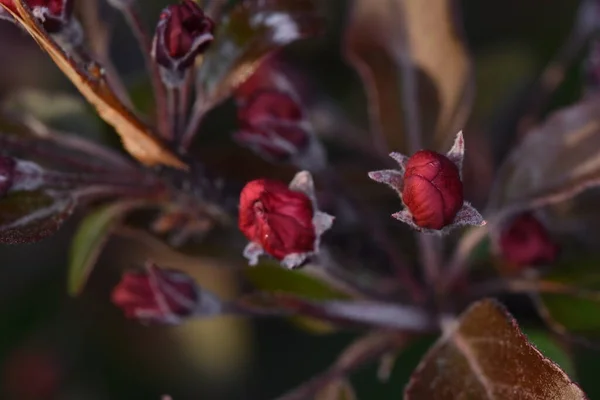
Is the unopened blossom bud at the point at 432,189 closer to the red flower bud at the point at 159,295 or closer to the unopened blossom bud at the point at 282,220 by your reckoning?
the unopened blossom bud at the point at 282,220

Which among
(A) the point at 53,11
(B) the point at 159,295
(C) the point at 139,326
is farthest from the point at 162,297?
(C) the point at 139,326

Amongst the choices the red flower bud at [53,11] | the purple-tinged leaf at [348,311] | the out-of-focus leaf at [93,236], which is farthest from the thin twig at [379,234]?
the red flower bud at [53,11]

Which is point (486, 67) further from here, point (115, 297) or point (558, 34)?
point (115, 297)

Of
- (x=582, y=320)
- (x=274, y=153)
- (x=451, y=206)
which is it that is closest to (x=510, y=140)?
(x=582, y=320)

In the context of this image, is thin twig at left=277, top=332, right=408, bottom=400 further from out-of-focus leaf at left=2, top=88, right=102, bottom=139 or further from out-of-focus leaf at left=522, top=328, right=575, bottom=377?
out-of-focus leaf at left=2, top=88, right=102, bottom=139

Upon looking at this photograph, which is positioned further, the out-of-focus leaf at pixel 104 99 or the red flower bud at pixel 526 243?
the red flower bud at pixel 526 243

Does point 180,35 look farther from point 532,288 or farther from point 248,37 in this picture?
point 532,288
